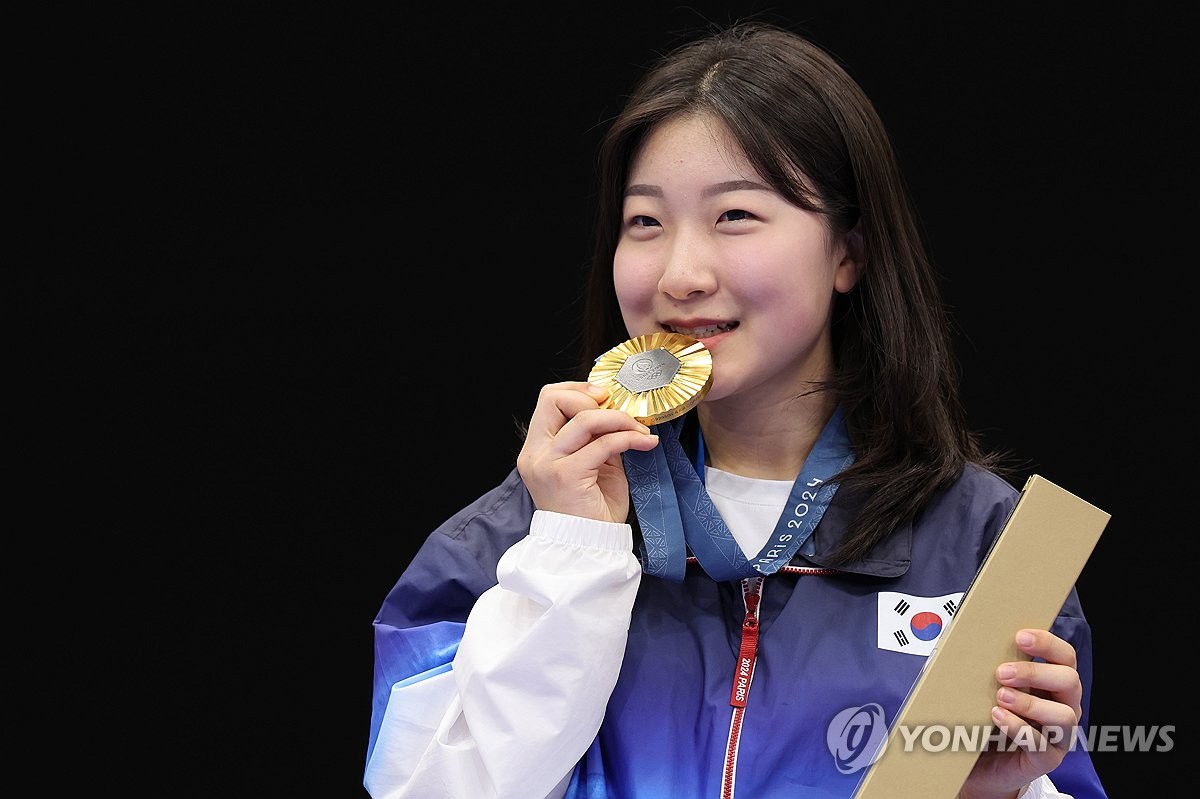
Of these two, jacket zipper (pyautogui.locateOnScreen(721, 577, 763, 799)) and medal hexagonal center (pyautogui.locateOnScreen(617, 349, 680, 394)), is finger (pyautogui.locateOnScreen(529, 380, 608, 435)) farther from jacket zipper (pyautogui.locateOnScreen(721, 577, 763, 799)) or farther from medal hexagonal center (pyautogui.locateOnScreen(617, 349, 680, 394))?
jacket zipper (pyautogui.locateOnScreen(721, 577, 763, 799))

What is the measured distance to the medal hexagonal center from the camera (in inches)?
76.9

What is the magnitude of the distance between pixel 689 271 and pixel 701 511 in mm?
327

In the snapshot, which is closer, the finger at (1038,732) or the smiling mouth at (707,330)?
the finger at (1038,732)

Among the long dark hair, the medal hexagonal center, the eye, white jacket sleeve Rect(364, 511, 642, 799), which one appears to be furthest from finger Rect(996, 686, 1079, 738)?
the eye

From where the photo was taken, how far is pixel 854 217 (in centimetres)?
209

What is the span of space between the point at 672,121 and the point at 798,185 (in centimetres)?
19

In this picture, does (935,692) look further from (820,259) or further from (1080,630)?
(820,259)

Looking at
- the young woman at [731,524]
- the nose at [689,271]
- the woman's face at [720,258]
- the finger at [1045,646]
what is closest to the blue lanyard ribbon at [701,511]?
the young woman at [731,524]

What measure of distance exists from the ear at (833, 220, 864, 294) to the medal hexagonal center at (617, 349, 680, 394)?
0.30m

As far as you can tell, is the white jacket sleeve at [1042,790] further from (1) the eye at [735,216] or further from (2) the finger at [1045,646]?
(1) the eye at [735,216]

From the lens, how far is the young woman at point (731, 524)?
1.86 meters

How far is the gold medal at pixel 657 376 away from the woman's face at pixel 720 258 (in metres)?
0.03

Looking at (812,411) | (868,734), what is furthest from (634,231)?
(868,734)

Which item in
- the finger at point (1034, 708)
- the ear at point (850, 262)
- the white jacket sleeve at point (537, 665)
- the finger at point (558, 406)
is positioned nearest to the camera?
the finger at point (1034, 708)
